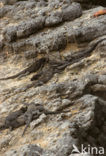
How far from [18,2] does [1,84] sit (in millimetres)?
4002

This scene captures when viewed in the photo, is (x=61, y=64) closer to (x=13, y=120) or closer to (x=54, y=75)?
(x=54, y=75)

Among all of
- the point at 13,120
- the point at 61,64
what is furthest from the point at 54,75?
the point at 13,120

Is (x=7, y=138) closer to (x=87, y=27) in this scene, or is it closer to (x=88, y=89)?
(x=88, y=89)

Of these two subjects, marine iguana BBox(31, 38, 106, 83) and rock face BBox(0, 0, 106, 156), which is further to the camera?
marine iguana BBox(31, 38, 106, 83)

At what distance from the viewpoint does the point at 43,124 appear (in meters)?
8.68

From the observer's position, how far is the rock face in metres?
8.17

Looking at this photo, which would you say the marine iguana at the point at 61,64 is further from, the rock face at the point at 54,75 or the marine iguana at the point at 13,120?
the marine iguana at the point at 13,120

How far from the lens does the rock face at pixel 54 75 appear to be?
26.8 ft

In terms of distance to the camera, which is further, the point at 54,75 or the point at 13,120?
the point at 54,75

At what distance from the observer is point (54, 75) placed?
34.8 ft

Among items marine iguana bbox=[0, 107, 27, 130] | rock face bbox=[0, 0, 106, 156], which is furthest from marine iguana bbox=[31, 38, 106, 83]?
marine iguana bbox=[0, 107, 27, 130]

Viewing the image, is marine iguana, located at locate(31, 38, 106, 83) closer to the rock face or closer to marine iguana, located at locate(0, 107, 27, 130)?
the rock face

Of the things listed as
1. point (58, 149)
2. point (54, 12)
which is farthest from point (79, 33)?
point (58, 149)

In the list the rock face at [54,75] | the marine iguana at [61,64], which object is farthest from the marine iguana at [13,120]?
the marine iguana at [61,64]
